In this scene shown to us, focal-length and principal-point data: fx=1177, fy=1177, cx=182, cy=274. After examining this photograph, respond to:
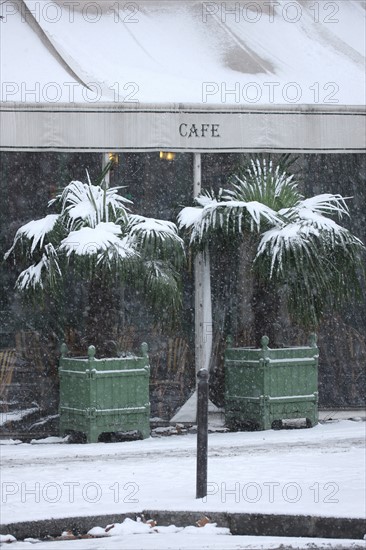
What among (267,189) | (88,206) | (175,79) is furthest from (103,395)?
(175,79)

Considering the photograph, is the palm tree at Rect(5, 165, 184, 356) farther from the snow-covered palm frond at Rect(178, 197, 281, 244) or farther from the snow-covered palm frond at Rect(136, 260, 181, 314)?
the snow-covered palm frond at Rect(178, 197, 281, 244)

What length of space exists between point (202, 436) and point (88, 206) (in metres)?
3.96

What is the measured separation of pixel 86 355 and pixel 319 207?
9.45 feet

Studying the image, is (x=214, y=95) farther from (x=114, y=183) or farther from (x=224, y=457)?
(x=224, y=457)

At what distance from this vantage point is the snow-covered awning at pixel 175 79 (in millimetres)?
→ 12398

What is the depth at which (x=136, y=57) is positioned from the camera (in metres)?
13.1

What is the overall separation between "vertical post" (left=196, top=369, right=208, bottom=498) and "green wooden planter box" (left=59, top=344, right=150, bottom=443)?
3.12m

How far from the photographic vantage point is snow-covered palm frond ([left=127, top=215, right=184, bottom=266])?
11.6 metres

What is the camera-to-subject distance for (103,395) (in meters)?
11.5

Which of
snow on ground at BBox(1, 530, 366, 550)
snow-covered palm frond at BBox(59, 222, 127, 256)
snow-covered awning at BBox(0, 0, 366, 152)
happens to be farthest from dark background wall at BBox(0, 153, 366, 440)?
snow on ground at BBox(1, 530, 366, 550)

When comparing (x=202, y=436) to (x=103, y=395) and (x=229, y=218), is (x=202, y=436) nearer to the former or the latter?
(x=103, y=395)

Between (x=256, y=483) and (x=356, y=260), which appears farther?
(x=356, y=260)

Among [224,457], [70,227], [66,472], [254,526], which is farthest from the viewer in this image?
[70,227]

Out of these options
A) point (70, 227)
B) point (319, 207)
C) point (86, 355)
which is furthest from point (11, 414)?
point (319, 207)
